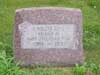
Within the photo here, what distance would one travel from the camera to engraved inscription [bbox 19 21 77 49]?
648 cm

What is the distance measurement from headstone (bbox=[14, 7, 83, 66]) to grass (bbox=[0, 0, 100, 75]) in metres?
0.19

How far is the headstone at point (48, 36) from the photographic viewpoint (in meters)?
6.44

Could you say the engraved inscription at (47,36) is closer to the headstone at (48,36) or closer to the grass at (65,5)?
the headstone at (48,36)

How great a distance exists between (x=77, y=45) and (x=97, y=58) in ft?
1.79

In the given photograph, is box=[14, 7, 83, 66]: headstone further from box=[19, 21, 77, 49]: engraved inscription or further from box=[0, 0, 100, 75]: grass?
box=[0, 0, 100, 75]: grass

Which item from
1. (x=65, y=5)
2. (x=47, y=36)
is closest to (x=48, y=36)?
(x=47, y=36)

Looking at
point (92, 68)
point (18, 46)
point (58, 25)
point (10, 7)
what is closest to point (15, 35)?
point (18, 46)

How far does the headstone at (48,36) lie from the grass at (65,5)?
0.63ft

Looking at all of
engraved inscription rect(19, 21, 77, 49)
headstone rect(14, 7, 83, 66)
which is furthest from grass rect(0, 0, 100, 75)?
engraved inscription rect(19, 21, 77, 49)

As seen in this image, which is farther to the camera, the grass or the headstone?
the grass

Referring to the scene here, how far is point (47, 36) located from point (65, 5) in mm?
2114

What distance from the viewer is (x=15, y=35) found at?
255 inches

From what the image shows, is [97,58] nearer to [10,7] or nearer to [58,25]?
[58,25]

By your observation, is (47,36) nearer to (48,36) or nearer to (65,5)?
(48,36)
